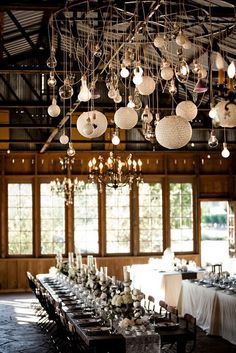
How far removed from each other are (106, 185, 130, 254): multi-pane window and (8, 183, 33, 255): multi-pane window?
2195mm

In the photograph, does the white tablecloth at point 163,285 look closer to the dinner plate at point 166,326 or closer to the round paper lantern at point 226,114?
the dinner plate at point 166,326

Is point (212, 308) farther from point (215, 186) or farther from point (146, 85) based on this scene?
point (215, 186)

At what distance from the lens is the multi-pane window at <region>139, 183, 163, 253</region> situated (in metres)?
19.4

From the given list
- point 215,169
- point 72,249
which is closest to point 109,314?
point 72,249

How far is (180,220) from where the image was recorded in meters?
19.6

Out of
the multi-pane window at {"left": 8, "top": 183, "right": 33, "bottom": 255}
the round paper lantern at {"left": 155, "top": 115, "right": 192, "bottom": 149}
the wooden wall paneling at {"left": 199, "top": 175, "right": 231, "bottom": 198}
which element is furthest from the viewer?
the wooden wall paneling at {"left": 199, "top": 175, "right": 231, "bottom": 198}

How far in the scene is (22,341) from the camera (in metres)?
11.2

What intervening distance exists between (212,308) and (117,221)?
8296mm

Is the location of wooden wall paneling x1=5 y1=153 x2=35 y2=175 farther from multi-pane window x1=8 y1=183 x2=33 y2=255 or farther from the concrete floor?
the concrete floor

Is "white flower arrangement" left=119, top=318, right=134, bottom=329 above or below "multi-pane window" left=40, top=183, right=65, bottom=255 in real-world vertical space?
below

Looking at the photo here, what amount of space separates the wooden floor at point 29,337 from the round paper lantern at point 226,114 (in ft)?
18.7

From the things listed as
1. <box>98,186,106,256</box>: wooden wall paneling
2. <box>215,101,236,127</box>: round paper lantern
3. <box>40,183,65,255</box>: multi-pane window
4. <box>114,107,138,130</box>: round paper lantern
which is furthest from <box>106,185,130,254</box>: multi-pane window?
<box>215,101,236,127</box>: round paper lantern

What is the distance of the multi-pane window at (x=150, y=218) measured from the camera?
19422mm

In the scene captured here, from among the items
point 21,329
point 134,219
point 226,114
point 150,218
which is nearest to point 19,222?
point 134,219
